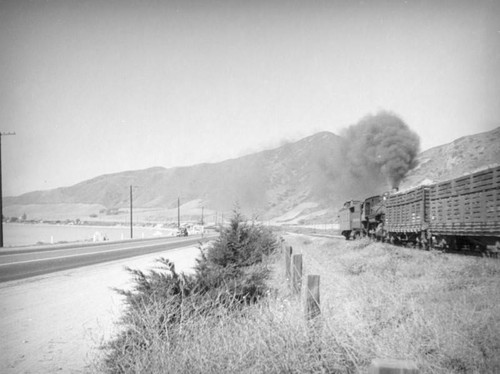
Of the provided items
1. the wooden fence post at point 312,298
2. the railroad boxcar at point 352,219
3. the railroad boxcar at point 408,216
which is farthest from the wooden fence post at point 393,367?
the railroad boxcar at point 352,219

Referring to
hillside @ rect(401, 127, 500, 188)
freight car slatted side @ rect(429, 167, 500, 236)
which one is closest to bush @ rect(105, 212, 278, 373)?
freight car slatted side @ rect(429, 167, 500, 236)

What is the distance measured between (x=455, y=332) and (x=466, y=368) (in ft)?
1.64

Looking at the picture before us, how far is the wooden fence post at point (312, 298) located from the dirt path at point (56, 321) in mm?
2175

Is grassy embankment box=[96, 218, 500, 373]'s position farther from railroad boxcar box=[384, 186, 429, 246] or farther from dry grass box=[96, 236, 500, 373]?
railroad boxcar box=[384, 186, 429, 246]

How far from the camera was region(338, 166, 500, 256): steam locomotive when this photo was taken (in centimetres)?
1137

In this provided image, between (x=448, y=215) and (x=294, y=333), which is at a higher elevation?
(x=448, y=215)

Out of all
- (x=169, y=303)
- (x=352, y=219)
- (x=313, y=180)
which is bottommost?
(x=352, y=219)

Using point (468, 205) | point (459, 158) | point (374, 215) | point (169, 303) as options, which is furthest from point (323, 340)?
point (459, 158)

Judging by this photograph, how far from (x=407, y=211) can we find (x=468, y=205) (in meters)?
6.33

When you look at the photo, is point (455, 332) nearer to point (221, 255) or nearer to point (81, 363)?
point (81, 363)

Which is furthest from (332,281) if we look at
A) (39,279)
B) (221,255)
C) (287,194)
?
(287,194)

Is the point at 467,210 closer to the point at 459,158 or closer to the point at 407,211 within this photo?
the point at 407,211

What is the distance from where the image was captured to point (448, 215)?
1428 centimetres

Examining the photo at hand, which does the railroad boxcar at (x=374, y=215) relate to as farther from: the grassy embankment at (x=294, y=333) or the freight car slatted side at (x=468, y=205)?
the grassy embankment at (x=294, y=333)
